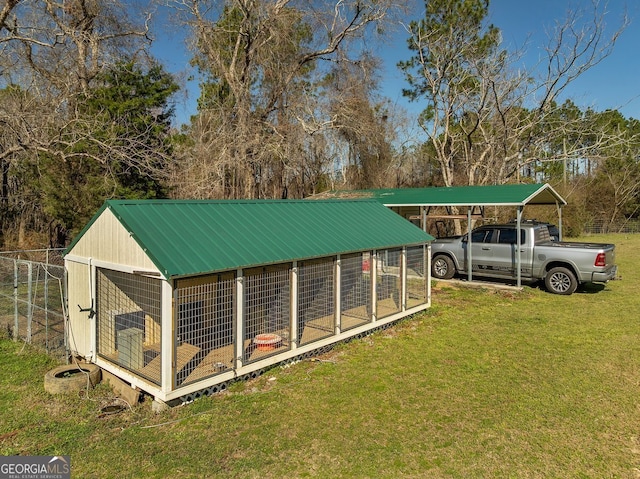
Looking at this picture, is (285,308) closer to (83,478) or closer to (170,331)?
(170,331)

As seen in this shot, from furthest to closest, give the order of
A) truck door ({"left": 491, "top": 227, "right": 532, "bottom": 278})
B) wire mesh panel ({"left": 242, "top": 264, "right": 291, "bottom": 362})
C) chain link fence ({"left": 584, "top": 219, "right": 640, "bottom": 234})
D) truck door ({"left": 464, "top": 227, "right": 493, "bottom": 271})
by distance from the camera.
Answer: chain link fence ({"left": 584, "top": 219, "right": 640, "bottom": 234}) < truck door ({"left": 464, "top": 227, "right": 493, "bottom": 271}) < truck door ({"left": 491, "top": 227, "right": 532, "bottom": 278}) < wire mesh panel ({"left": 242, "top": 264, "right": 291, "bottom": 362})

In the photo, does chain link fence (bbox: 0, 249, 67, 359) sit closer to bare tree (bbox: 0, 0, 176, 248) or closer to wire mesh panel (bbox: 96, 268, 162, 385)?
wire mesh panel (bbox: 96, 268, 162, 385)

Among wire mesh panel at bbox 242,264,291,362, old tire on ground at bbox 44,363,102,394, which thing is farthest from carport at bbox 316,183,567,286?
old tire on ground at bbox 44,363,102,394

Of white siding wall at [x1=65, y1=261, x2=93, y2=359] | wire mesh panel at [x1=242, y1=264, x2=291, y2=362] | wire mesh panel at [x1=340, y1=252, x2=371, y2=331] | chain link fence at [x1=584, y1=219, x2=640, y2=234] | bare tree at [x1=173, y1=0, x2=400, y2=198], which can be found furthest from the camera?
chain link fence at [x1=584, y1=219, x2=640, y2=234]

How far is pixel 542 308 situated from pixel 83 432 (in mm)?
9202

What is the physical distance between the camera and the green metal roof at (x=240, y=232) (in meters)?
4.95

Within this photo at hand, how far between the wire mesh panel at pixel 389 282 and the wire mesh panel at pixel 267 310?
226 centimetres

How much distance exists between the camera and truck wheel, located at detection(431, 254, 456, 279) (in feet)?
42.3

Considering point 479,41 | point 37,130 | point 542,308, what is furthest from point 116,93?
point 479,41

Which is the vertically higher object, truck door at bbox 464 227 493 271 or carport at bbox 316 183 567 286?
carport at bbox 316 183 567 286

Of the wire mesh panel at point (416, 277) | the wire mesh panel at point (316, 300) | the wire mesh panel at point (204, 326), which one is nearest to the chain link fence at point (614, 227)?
the wire mesh panel at point (416, 277)

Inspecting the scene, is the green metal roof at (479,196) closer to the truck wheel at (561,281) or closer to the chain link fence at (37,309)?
the truck wheel at (561,281)

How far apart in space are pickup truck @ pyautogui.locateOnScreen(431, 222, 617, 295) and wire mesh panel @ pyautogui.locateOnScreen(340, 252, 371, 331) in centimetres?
587

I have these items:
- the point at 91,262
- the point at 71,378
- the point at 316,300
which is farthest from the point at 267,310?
the point at 71,378
